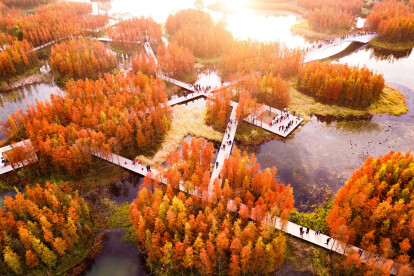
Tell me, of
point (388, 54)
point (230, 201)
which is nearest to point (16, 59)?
point (230, 201)

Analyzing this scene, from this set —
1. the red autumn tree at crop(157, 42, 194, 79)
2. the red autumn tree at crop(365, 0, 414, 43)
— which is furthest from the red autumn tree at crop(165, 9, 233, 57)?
the red autumn tree at crop(365, 0, 414, 43)

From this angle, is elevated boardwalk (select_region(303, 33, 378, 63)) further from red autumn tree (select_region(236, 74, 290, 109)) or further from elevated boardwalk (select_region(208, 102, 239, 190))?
elevated boardwalk (select_region(208, 102, 239, 190))

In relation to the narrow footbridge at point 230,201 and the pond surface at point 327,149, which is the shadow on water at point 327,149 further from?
the narrow footbridge at point 230,201

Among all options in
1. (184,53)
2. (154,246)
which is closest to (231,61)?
(184,53)

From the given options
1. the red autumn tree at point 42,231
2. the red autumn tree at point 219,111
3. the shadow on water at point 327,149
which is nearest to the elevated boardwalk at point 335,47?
the shadow on water at point 327,149

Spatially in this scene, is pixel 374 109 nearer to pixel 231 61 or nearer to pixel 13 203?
pixel 231 61

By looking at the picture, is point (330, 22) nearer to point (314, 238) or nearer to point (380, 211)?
point (380, 211)
